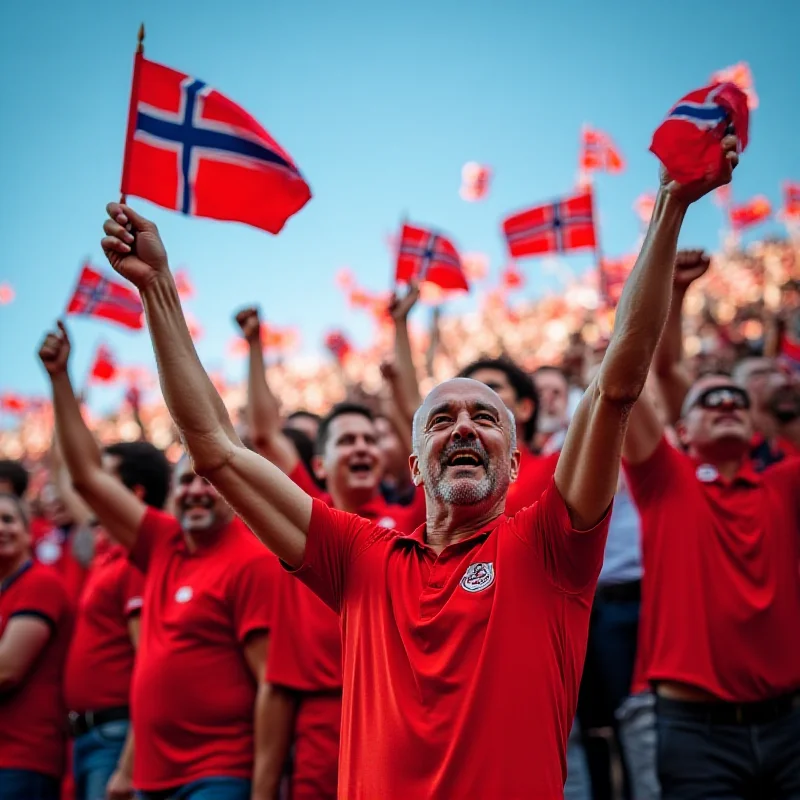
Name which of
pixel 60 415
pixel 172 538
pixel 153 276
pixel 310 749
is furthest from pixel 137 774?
pixel 153 276

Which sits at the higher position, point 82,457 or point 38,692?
point 82,457

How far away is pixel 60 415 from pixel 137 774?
1.57 meters

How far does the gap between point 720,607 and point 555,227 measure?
14.8ft

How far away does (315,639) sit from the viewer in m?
3.95

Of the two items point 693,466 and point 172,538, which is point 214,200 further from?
point 693,466

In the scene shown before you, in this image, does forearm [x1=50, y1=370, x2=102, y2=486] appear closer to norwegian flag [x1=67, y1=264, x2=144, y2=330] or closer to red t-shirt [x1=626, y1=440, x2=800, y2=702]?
red t-shirt [x1=626, y1=440, x2=800, y2=702]

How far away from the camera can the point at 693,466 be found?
4156 millimetres

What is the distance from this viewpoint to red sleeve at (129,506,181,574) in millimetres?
4441

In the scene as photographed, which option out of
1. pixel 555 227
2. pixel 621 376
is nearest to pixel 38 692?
pixel 621 376

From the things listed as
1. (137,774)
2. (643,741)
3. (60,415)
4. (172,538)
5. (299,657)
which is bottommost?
(643,741)

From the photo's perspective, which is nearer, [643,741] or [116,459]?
[643,741]

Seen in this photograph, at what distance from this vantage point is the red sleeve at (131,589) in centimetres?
470

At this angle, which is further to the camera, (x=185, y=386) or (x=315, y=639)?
(x=315, y=639)

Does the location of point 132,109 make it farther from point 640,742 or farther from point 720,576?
point 640,742
